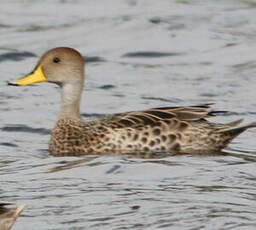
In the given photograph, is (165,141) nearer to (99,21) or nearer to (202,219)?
(202,219)

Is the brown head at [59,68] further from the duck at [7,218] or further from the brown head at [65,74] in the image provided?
the duck at [7,218]

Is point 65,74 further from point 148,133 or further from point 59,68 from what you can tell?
point 148,133

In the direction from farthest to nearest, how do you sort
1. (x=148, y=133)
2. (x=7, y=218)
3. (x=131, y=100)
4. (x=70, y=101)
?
(x=131, y=100), (x=70, y=101), (x=148, y=133), (x=7, y=218)

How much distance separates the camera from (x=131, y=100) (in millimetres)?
14039

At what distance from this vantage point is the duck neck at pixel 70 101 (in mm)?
11711

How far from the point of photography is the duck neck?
11711 millimetres

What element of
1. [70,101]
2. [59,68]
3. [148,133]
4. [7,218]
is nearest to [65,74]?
[59,68]

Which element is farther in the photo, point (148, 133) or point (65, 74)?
point (65, 74)

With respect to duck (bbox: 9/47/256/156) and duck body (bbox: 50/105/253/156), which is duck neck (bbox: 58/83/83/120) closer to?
duck (bbox: 9/47/256/156)

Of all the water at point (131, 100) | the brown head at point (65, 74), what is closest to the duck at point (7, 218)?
the water at point (131, 100)

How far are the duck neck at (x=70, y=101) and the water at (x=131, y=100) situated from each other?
0.46 meters

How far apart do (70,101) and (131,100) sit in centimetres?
238

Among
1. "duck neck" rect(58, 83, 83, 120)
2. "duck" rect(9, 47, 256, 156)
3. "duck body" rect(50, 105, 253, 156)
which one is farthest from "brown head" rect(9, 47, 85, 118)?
"duck body" rect(50, 105, 253, 156)

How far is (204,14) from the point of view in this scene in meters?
19.2
